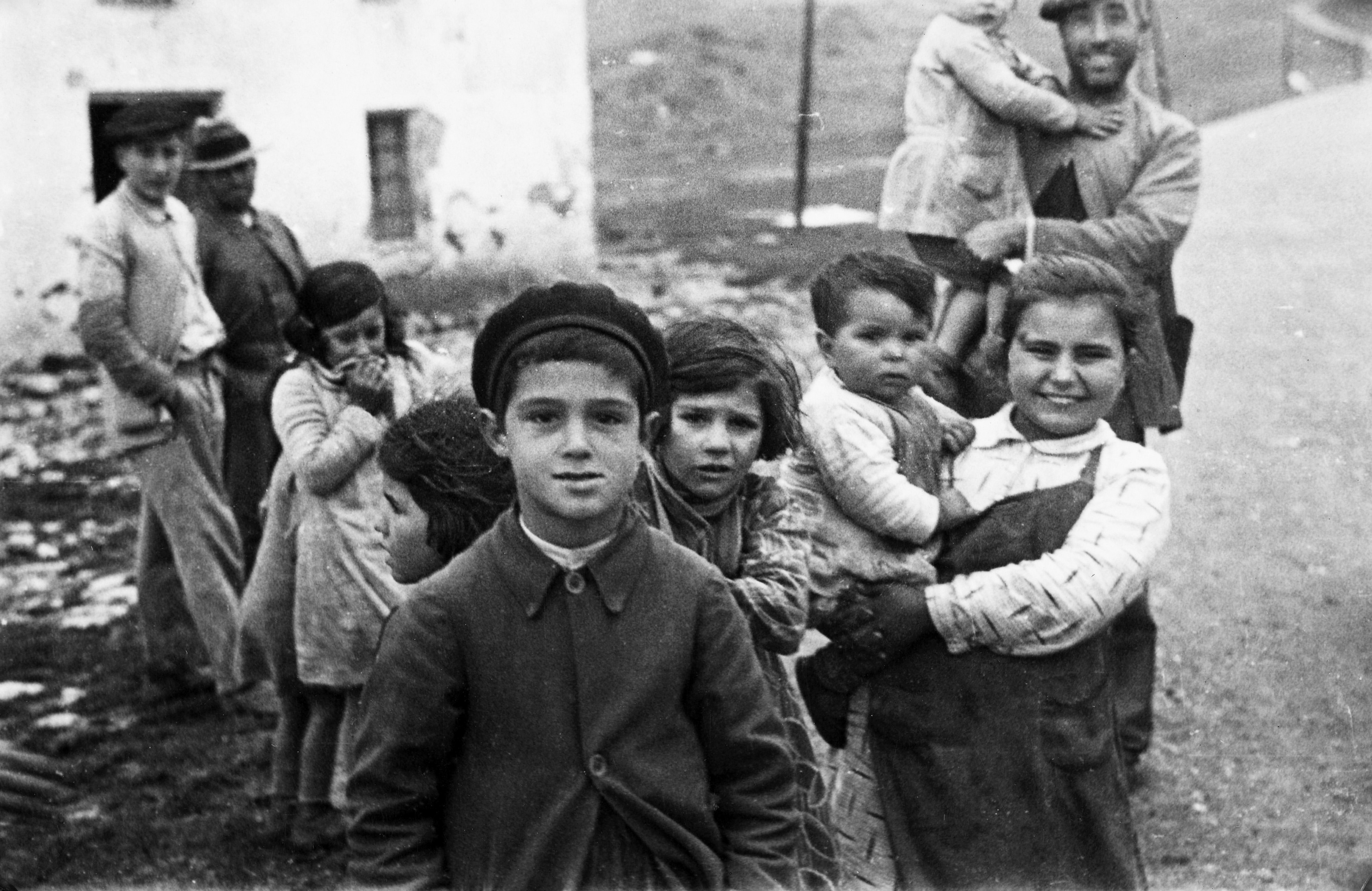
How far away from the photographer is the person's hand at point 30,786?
13.3 ft

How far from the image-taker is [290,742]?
425 centimetres

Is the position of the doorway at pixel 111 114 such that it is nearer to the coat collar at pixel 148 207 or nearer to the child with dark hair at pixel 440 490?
the coat collar at pixel 148 207

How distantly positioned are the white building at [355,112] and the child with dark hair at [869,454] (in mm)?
1398

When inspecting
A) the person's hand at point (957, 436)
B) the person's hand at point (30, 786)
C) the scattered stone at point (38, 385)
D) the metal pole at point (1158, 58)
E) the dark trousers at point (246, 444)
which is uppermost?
the metal pole at point (1158, 58)

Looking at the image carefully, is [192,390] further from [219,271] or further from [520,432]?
[520,432]

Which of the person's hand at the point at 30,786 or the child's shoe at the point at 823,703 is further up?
the child's shoe at the point at 823,703

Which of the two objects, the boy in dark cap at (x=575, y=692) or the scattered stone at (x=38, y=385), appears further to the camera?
the scattered stone at (x=38, y=385)

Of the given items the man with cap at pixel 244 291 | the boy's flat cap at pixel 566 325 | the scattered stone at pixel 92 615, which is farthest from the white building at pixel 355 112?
the boy's flat cap at pixel 566 325

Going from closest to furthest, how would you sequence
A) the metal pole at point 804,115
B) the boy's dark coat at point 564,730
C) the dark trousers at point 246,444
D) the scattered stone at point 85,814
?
the boy's dark coat at point 564,730
the scattered stone at point 85,814
the metal pole at point 804,115
the dark trousers at point 246,444

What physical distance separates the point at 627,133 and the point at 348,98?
0.79 meters

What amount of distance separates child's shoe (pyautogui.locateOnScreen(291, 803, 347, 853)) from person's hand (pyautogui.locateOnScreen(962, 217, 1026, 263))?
195 centimetres

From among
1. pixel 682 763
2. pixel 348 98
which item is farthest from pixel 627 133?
pixel 682 763

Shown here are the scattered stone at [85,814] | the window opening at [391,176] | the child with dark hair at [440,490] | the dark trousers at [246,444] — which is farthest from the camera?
the dark trousers at [246,444]

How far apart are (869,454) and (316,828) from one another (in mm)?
1732
